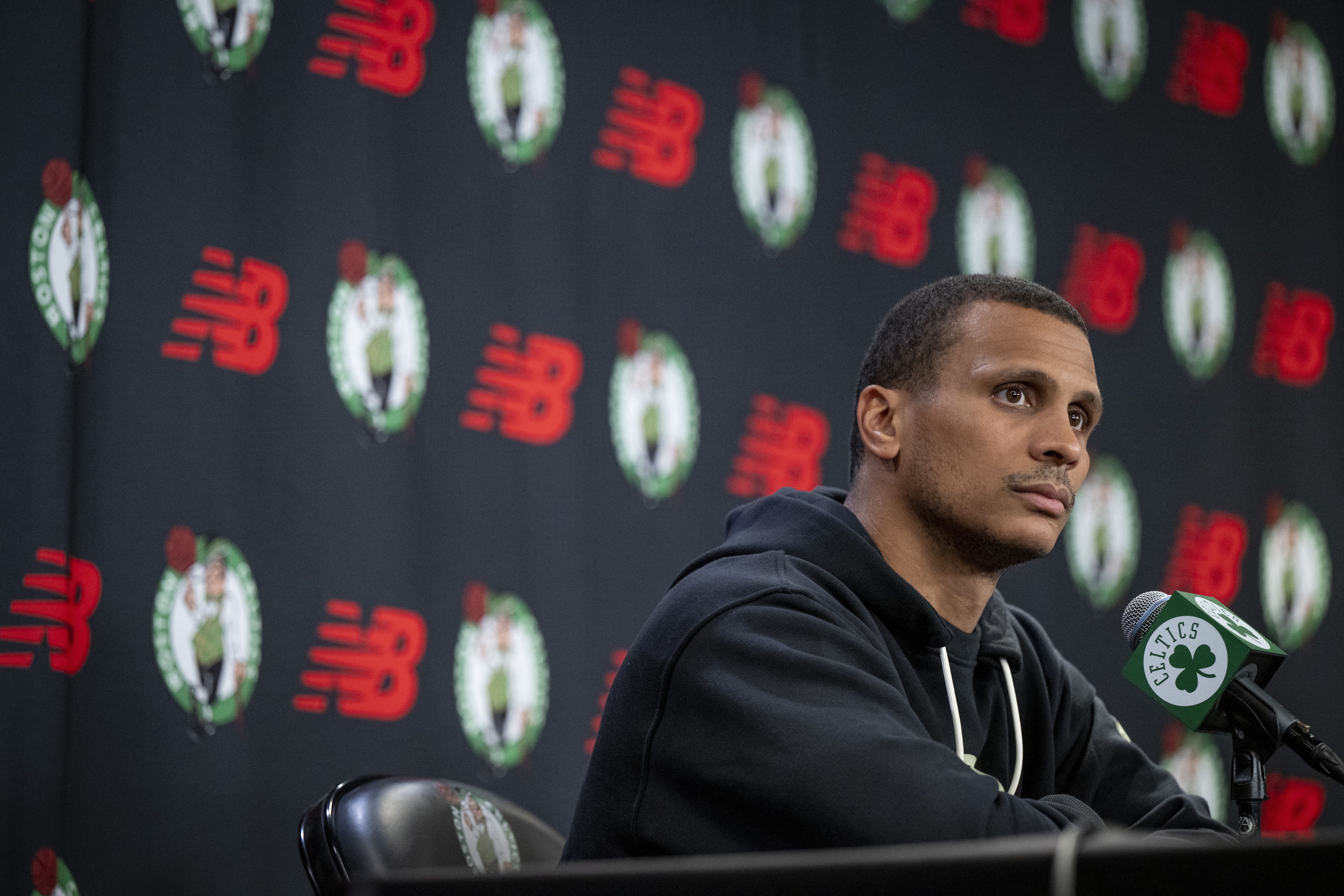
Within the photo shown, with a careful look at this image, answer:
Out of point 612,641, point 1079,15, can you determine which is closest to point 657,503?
point 612,641

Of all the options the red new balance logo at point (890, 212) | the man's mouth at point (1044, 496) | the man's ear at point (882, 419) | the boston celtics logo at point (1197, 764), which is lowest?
the boston celtics logo at point (1197, 764)

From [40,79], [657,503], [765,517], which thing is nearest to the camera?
[765,517]

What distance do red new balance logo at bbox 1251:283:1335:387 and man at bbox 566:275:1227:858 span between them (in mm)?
1868

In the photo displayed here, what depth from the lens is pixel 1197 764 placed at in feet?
9.46

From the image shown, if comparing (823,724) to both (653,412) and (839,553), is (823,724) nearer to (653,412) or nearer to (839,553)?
(839,553)

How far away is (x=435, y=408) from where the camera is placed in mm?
2152

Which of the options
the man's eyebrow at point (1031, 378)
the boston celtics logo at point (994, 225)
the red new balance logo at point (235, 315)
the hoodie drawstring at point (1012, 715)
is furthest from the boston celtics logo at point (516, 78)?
the hoodie drawstring at point (1012, 715)

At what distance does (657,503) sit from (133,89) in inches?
44.7

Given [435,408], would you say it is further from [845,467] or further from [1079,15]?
[1079,15]

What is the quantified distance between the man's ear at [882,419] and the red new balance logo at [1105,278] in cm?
155

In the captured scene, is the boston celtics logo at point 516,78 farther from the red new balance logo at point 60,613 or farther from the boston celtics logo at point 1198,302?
the boston celtics logo at point 1198,302

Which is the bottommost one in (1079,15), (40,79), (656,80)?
(40,79)

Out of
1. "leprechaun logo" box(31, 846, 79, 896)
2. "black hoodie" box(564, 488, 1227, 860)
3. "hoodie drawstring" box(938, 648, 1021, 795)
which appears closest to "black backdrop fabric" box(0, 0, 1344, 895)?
"leprechaun logo" box(31, 846, 79, 896)

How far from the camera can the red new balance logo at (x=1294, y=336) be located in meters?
3.14
